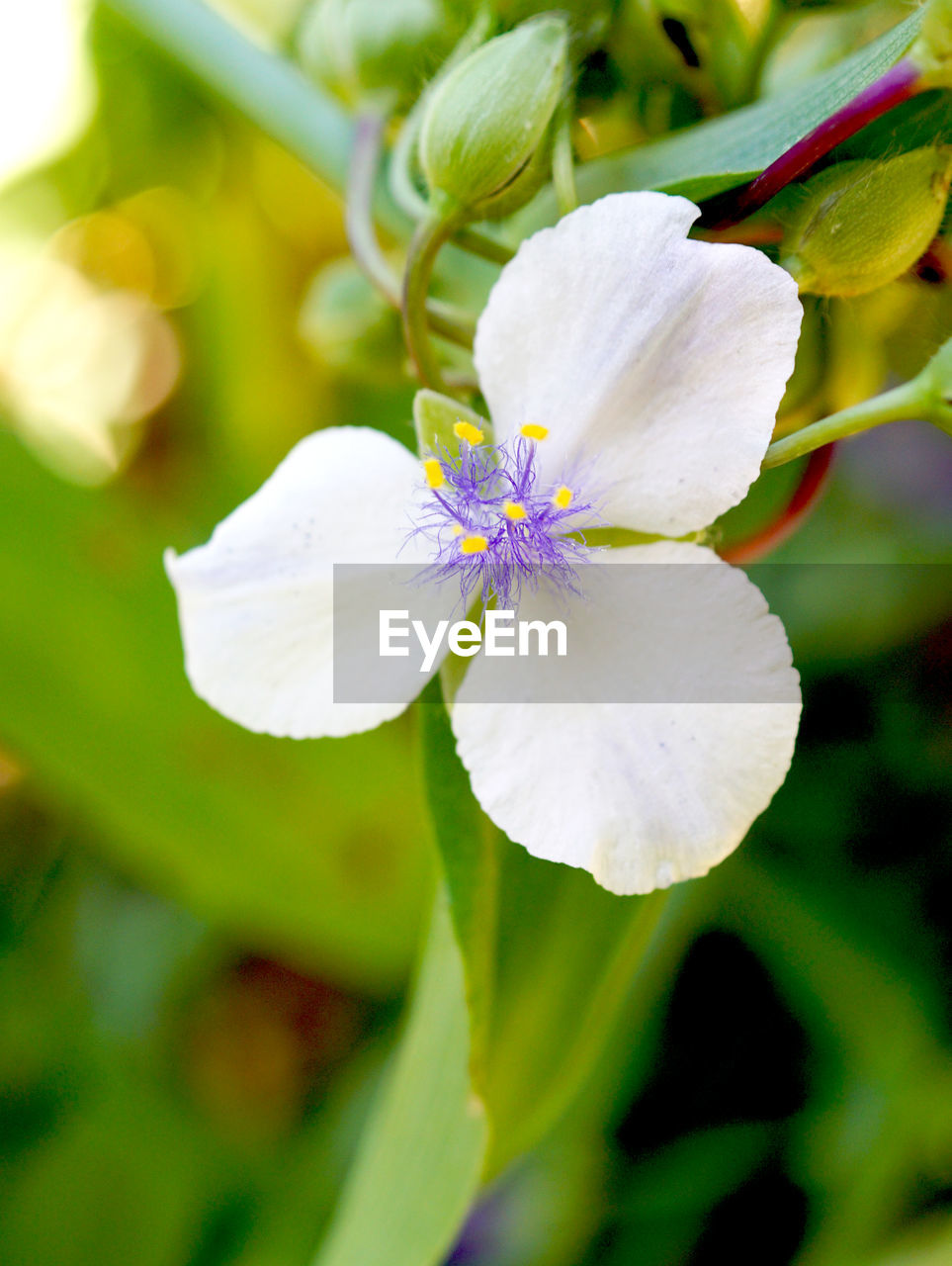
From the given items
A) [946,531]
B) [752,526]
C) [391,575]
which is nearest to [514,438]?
[391,575]

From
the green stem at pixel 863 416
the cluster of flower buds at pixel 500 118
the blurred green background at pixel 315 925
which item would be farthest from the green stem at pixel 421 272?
the blurred green background at pixel 315 925

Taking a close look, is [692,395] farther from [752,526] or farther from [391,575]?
[752,526]

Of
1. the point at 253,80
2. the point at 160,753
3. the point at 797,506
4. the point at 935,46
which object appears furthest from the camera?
the point at 160,753

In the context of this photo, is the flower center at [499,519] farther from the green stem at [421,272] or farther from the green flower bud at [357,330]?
the green flower bud at [357,330]

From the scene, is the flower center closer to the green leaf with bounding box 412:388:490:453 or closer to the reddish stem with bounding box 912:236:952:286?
the green leaf with bounding box 412:388:490:453

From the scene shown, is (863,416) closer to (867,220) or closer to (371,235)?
(867,220)

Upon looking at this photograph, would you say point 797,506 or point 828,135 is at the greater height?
point 828,135

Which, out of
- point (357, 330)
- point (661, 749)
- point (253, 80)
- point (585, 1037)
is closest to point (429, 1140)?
point (585, 1037)
